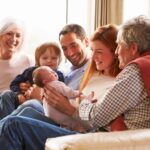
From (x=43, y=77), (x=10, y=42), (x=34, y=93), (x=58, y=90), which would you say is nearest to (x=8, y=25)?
(x=10, y=42)

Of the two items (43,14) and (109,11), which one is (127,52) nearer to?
(109,11)

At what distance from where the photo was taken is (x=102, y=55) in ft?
7.00

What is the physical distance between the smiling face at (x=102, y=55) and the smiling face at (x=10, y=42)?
1.04 metres

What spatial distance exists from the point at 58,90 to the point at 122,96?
0.67 metres

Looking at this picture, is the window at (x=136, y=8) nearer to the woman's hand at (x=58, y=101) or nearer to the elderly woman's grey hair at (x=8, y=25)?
the elderly woman's grey hair at (x=8, y=25)

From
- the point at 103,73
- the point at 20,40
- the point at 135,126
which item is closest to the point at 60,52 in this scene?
the point at 20,40

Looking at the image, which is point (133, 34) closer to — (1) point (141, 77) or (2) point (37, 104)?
(1) point (141, 77)

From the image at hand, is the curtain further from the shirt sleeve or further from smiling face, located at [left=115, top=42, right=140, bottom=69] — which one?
the shirt sleeve

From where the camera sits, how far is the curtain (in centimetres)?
327

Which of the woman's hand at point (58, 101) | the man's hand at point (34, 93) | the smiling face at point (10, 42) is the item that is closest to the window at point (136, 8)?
the smiling face at point (10, 42)

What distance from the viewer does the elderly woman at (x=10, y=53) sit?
298cm

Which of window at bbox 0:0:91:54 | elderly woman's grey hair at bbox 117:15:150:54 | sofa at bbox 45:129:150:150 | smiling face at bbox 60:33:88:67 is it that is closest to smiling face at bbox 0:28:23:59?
window at bbox 0:0:91:54

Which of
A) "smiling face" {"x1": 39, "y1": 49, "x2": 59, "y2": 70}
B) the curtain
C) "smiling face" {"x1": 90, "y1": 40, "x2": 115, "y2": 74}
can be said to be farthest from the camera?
the curtain

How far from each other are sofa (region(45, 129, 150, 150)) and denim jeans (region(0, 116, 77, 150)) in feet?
1.23
